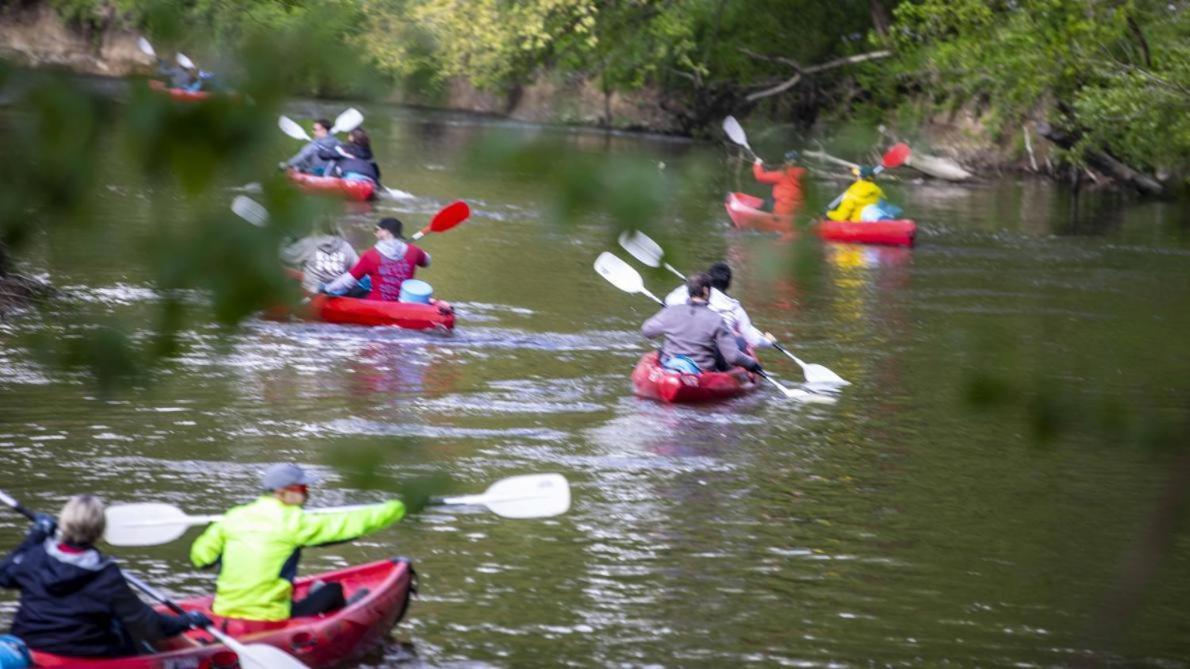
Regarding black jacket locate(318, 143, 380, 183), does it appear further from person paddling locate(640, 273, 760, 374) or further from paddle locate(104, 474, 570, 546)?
paddle locate(104, 474, 570, 546)

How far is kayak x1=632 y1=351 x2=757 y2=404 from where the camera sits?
13.5 metres

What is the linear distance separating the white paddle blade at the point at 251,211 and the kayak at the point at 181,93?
0.21 m

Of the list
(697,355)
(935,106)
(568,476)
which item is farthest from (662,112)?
(568,476)

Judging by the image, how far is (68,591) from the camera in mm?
6668

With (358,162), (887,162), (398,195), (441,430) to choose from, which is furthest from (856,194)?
(398,195)

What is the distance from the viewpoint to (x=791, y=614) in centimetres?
891

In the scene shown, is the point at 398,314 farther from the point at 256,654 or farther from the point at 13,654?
the point at 13,654

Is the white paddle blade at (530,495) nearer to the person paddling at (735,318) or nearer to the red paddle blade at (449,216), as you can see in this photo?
the person paddling at (735,318)

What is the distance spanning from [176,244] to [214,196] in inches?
6.1

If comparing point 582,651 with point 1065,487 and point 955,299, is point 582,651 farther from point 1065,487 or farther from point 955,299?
point 955,299

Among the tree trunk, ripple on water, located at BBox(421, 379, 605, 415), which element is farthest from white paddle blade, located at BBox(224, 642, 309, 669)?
the tree trunk

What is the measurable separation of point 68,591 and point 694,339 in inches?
300

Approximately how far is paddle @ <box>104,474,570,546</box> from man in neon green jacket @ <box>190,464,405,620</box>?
3.4 inches

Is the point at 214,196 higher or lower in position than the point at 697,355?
higher
